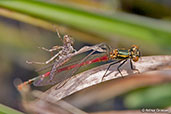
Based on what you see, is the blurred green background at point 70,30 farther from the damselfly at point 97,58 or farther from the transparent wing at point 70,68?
the transparent wing at point 70,68

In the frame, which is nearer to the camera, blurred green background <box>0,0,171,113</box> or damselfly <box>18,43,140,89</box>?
blurred green background <box>0,0,171,113</box>

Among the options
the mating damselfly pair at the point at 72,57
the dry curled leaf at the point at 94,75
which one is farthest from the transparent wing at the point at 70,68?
the dry curled leaf at the point at 94,75

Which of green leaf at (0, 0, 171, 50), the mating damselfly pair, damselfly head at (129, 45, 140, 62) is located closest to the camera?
green leaf at (0, 0, 171, 50)

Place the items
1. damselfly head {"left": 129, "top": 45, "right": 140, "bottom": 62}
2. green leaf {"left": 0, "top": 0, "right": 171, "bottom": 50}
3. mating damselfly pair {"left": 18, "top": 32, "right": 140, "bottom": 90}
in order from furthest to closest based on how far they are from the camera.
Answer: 1. mating damselfly pair {"left": 18, "top": 32, "right": 140, "bottom": 90}
2. damselfly head {"left": 129, "top": 45, "right": 140, "bottom": 62}
3. green leaf {"left": 0, "top": 0, "right": 171, "bottom": 50}

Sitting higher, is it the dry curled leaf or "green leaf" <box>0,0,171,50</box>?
"green leaf" <box>0,0,171,50</box>

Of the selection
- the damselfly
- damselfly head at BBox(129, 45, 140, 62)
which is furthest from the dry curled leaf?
the damselfly

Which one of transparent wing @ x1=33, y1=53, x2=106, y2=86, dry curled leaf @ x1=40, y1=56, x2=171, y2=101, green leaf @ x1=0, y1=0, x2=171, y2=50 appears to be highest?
green leaf @ x1=0, y1=0, x2=171, y2=50

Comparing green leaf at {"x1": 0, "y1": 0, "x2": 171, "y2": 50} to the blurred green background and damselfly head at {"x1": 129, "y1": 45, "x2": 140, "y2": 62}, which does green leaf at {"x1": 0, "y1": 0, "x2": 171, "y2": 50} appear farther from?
damselfly head at {"x1": 129, "y1": 45, "x2": 140, "y2": 62}

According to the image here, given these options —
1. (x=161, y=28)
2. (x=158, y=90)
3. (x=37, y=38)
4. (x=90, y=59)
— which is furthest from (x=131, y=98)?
(x=37, y=38)

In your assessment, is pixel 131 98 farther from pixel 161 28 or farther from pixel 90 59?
pixel 161 28
